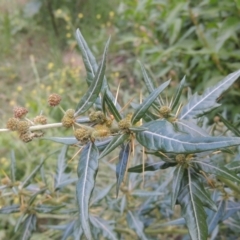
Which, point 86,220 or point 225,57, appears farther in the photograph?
point 225,57

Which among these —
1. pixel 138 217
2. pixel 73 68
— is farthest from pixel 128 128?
pixel 73 68

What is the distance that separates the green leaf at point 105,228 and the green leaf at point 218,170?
53cm

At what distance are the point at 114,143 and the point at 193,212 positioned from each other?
23 cm

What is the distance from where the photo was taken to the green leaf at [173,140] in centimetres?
76

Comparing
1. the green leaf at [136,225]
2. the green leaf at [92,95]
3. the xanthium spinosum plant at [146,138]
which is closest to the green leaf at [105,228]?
the green leaf at [136,225]

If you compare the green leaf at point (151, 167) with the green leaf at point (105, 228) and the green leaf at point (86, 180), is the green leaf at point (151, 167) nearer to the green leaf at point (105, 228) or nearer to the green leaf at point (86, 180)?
the green leaf at point (86, 180)

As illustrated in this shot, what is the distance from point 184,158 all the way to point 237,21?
142 centimetres

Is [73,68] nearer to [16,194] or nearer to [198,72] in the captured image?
[198,72]

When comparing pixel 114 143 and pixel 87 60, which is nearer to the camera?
pixel 114 143

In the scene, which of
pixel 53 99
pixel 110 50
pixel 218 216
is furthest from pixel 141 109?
pixel 110 50

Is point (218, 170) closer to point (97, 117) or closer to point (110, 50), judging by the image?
point (97, 117)

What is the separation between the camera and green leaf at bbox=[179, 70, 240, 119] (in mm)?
954

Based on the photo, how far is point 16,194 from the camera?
4.34 ft

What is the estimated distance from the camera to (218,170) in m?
0.90
